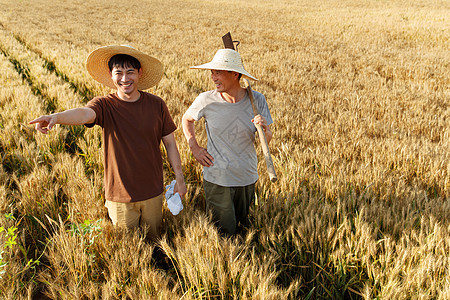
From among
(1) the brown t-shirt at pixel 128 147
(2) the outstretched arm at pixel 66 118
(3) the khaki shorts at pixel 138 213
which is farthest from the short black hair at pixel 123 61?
(3) the khaki shorts at pixel 138 213

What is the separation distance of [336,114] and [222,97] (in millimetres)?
3477

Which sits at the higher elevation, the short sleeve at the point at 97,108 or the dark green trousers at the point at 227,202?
the short sleeve at the point at 97,108

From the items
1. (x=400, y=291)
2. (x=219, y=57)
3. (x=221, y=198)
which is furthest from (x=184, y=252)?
(x=219, y=57)

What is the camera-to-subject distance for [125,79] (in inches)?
77.2

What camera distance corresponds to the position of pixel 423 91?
6367 millimetres

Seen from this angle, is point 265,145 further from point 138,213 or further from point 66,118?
point 66,118

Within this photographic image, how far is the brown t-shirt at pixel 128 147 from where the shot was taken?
6.46ft

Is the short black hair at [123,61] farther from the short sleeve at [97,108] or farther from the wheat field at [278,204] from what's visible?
the wheat field at [278,204]

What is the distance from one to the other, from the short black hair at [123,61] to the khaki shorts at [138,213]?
3.13 feet

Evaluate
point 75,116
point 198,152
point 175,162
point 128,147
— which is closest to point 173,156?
point 175,162

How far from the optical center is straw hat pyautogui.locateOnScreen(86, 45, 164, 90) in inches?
76.9

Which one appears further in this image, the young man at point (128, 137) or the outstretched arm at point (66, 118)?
the young man at point (128, 137)

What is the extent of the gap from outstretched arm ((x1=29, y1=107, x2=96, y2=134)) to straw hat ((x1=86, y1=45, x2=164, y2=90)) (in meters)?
0.44

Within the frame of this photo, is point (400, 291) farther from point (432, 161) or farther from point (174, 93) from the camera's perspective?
point (174, 93)
